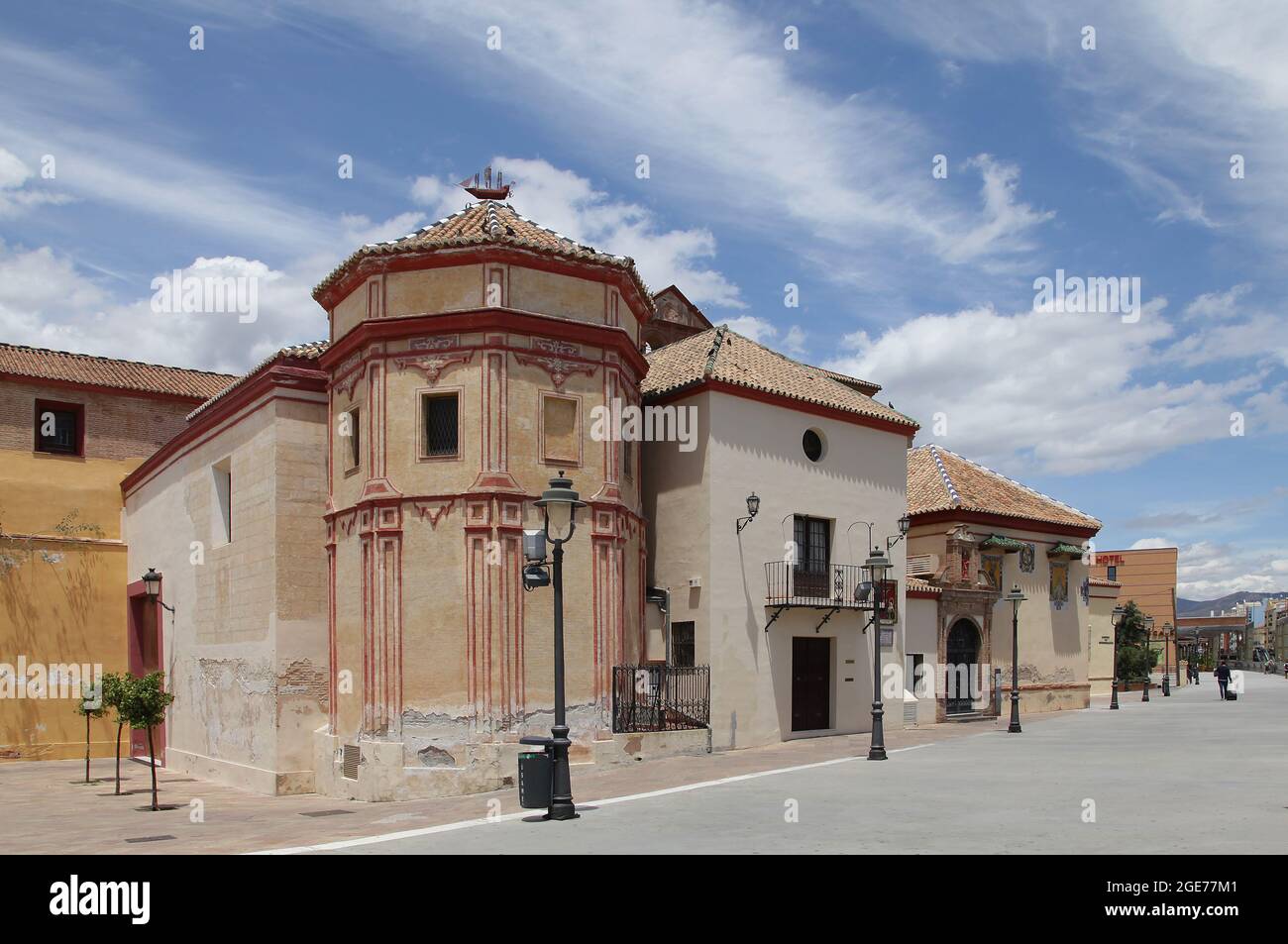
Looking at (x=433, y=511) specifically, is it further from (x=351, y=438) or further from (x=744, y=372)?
(x=744, y=372)

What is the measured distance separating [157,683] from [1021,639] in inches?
952

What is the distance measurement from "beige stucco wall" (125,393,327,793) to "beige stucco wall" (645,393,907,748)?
23.5 feet

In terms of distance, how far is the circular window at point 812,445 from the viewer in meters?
24.3

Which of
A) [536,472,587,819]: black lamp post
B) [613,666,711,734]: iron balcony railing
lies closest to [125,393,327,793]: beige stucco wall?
[613,666,711,734]: iron balcony railing

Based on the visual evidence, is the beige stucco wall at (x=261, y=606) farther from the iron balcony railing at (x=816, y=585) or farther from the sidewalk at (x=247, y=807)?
the iron balcony railing at (x=816, y=585)

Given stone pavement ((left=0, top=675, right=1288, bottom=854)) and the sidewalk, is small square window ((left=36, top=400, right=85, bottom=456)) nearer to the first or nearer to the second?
the sidewalk

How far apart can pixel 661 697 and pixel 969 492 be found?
15.1 metres

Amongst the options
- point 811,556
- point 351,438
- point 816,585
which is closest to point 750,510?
point 811,556

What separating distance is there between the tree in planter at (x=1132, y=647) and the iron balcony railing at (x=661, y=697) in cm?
4186

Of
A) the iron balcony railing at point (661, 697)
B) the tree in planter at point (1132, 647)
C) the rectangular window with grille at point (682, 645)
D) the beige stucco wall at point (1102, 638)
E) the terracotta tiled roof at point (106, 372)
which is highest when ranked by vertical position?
the terracotta tiled roof at point (106, 372)

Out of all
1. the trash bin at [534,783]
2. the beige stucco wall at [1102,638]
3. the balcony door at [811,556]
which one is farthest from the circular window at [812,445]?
the beige stucco wall at [1102,638]

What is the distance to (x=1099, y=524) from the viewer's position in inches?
1394

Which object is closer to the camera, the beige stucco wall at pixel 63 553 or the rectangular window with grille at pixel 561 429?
the rectangular window with grille at pixel 561 429
